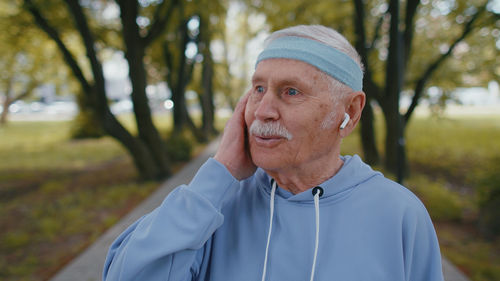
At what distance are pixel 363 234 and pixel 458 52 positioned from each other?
1226 centimetres

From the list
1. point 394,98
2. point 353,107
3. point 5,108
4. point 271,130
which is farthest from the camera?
point 5,108

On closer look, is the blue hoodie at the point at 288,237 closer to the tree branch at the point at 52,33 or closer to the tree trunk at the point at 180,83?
the tree branch at the point at 52,33

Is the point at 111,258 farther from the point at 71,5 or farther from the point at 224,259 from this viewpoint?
the point at 71,5

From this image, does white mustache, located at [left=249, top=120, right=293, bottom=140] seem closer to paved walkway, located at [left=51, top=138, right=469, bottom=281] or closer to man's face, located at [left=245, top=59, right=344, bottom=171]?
man's face, located at [left=245, top=59, right=344, bottom=171]

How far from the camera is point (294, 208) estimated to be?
1.42m

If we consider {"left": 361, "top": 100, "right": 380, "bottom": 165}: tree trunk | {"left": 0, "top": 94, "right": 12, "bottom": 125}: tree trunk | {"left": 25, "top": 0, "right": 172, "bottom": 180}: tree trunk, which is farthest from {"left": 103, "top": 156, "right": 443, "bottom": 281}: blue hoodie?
{"left": 0, "top": 94, "right": 12, "bottom": 125}: tree trunk

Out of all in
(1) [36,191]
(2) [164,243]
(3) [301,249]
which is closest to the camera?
(2) [164,243]

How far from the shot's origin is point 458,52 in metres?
11.6

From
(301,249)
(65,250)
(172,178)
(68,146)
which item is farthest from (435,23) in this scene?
(68,146)

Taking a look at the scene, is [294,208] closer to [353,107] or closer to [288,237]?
[288,237]

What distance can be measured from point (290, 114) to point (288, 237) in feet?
1.45

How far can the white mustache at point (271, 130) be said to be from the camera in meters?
1.35

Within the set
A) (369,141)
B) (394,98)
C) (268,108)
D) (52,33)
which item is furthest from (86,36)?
(268,108)

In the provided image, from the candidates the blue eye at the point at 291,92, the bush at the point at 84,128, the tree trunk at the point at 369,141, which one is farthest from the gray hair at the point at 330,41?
the bush at the point at 84,128
